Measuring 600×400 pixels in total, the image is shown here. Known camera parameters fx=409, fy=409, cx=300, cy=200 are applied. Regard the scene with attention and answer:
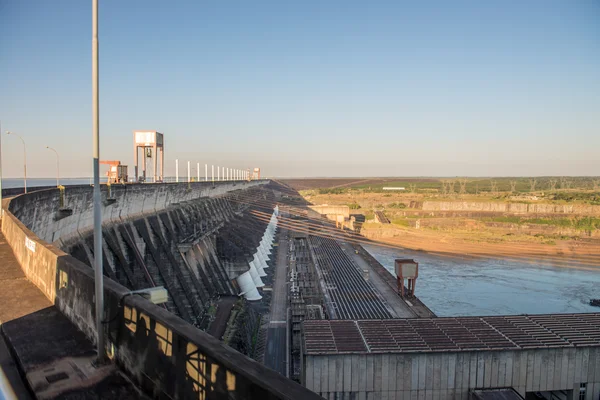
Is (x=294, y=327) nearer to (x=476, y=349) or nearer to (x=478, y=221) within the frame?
(x=476, y=349)

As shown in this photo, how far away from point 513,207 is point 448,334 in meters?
96.3

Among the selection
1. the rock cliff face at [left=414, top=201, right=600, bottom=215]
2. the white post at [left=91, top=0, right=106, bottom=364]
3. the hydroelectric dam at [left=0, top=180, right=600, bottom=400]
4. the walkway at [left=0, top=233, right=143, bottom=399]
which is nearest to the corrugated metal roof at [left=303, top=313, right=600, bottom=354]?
the hydroelectric dam at [left=0, top=180, right=600, bottom=400]

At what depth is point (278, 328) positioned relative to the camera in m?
23.8

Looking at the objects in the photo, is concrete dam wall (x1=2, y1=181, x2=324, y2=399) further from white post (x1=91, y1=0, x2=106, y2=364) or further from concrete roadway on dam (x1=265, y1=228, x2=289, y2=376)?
concrete roadway on dam (x1=265, y1=228, x2=289, y2=376)

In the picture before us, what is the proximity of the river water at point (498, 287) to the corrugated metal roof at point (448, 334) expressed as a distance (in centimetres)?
1882

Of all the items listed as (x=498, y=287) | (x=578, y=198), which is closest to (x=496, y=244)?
(x=498, y=287)

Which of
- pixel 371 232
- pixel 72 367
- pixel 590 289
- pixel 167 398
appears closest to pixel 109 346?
pixel 72 367

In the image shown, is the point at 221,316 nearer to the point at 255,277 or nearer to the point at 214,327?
the point at 214,327

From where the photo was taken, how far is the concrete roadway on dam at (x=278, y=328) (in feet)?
64.2

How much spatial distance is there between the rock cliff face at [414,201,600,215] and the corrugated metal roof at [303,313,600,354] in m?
90.1

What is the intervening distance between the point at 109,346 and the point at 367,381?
36.0 feet

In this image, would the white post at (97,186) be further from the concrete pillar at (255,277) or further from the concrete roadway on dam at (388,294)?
the concrete pillar at (255,277)

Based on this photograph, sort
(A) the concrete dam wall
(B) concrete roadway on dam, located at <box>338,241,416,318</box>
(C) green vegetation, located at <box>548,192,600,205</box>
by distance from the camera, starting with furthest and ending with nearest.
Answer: (C) green vegetation, located at <box>548,192,600,205</box>
(B) concrete roadway on dam, located at <box>338,241,416,318</box>
(A) the concrete dam wall

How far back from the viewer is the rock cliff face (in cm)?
9694
